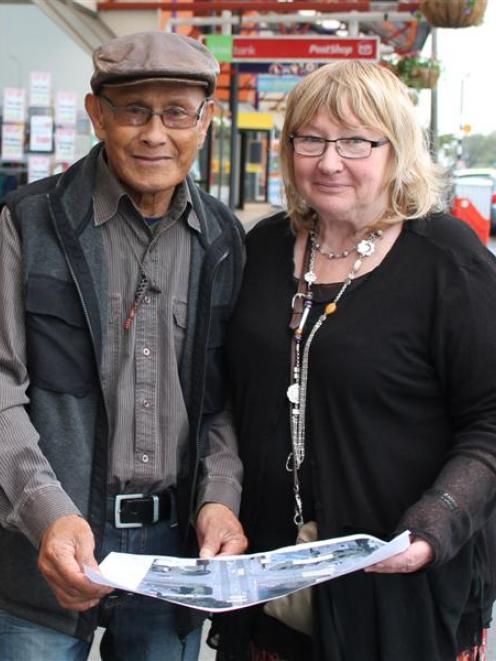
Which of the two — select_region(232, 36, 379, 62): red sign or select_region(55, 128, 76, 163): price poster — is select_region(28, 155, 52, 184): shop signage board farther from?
select_region(232, 36, 379, 62): red sign

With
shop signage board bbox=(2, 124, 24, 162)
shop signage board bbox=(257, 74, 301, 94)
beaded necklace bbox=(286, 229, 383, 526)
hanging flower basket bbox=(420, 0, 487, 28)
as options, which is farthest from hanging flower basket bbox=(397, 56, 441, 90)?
beaded necklace bbox=(286, 229, 383, 526)

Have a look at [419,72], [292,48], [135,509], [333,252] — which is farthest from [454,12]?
[135,509]

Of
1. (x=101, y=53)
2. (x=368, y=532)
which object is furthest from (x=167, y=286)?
(x=368, y=532)

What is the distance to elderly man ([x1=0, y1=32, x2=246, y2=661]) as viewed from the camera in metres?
2.26

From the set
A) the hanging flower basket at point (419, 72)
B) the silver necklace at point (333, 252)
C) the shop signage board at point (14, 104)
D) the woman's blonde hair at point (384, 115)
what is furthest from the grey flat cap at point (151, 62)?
the hanging flower basket at point (419, 72)

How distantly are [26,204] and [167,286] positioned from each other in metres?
0.37

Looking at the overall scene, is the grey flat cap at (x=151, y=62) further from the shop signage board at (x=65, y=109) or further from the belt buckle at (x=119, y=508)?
the shop signage board at (x=65, y=109)

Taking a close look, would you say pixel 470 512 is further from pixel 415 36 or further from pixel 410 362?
pixel 415 36

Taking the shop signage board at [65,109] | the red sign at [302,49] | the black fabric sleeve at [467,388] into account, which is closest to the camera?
the black fabric sleeve at [467,388]

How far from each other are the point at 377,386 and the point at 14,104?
6748 millimetres

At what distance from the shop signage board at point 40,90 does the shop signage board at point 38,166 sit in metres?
0.42

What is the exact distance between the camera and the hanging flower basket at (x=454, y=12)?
812 centimetres

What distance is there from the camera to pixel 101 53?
7.61 ft

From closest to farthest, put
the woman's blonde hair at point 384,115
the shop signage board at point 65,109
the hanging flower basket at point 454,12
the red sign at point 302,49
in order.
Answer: the woman's blonde hair at point 384,115 → the hanging flower basket at point 454,12 → the shop signage board at point 65,109 → the red sign at point 302,49
